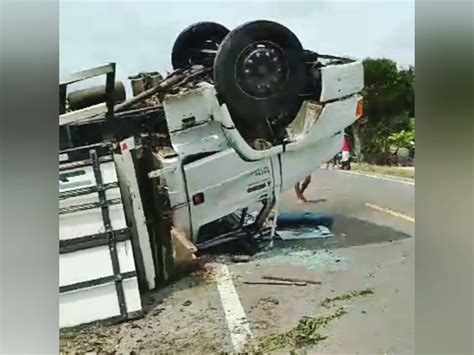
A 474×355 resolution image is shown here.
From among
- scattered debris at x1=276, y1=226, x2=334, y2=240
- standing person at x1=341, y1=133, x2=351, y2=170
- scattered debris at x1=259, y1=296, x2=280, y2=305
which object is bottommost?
scattered debris at x1=259, y1=296, x2=280, y2=305

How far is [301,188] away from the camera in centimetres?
163

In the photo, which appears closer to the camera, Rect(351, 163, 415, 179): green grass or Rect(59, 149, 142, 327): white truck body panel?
Rect(59, 149, 142, 327): white truck body panel

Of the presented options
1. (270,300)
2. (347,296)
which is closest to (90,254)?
(270,300)

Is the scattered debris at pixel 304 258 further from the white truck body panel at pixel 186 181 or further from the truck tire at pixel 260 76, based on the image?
the truck tire at pixel 260 76

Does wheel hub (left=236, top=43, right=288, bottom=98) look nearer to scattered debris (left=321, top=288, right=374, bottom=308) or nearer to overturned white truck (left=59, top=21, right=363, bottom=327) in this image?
overturned white truck (left=59, top=21, right=363, bottom=327)

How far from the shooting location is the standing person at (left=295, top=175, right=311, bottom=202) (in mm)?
1624

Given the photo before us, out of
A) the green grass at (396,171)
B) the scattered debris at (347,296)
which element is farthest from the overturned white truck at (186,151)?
the scattered debris at (347,296)

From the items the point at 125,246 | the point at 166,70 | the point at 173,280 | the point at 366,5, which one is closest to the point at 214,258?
the point at 173,280

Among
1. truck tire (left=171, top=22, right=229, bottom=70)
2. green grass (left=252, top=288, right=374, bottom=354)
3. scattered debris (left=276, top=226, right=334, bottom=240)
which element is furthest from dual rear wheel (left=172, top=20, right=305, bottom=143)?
green grass (left=252, top=288, right=374, bottom=354)

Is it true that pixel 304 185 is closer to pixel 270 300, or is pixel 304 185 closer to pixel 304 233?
pixel 304 233

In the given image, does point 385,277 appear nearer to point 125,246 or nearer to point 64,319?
point 125,246

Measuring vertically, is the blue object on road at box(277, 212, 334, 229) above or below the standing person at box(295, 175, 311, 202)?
below

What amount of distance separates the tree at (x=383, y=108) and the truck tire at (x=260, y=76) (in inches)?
7.2
